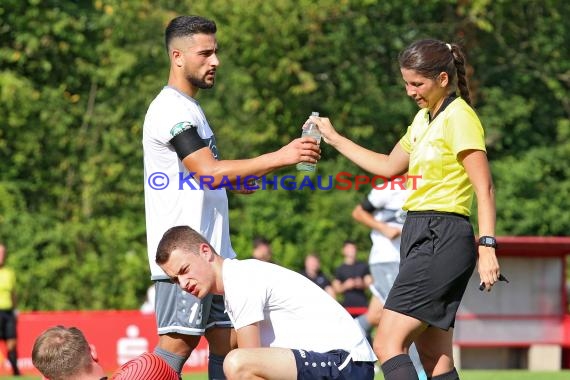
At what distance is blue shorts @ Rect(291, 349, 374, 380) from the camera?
5.66 m

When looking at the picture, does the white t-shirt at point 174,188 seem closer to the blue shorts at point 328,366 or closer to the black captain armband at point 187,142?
the black captain armband at point 187,142

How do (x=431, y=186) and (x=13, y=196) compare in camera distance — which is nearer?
(x=431, y=186)

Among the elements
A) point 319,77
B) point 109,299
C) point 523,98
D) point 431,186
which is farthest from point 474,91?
point 431,186

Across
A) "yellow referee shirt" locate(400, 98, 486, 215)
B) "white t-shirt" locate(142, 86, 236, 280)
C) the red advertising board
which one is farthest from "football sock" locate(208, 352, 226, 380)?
the red advertising board

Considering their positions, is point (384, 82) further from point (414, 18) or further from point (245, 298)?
point (245, 298)

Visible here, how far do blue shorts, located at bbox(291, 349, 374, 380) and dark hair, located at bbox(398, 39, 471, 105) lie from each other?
149cm

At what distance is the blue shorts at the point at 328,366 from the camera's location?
5656mm

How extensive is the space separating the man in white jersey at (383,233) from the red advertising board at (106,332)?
5.97m

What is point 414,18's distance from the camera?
2442 centimetres

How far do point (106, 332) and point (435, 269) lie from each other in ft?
35.3

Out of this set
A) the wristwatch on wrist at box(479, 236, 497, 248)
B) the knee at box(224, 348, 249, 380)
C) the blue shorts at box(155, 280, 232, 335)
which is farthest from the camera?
the blue shorts at box(155, 280, 232, 335)

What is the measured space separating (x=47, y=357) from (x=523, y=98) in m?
20.8

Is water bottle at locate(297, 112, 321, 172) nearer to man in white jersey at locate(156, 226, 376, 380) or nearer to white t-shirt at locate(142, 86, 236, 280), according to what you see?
white t-shirt at locate(142, 86, 236, 280)

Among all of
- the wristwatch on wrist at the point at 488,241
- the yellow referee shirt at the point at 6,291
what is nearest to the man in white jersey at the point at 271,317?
the wristwatch on wrist at the point at 488,241
